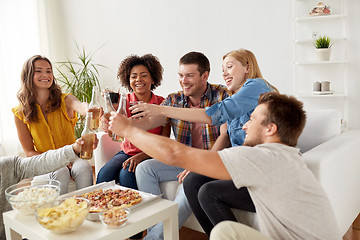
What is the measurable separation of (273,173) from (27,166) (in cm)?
138

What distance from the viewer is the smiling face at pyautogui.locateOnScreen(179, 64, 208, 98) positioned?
231 centimetres

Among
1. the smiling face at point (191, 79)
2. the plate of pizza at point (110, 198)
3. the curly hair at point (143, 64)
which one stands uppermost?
the curly hair at point (143, 64)

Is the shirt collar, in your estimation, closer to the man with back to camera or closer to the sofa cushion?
the sofa cushion

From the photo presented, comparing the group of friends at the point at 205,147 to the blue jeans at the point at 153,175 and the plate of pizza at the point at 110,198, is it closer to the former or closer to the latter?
the blue jeans at the point at 153,175

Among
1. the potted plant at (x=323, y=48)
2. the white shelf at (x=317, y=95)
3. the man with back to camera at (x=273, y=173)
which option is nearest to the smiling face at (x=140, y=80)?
the man with back to camera at (x=273, y=173)

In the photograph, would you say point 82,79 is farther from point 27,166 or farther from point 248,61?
point 248,61

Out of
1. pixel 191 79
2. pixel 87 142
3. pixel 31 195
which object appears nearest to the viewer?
pixel 31 195

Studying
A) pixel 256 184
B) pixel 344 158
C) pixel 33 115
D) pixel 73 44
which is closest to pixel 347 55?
pixel 344 158

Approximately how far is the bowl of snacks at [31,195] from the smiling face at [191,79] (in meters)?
1.02

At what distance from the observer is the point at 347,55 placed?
323 cm

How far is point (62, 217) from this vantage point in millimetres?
1392

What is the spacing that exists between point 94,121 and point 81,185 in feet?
2.56

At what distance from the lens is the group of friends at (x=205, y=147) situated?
1297 mm

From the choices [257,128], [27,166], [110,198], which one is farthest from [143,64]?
[257,128]
